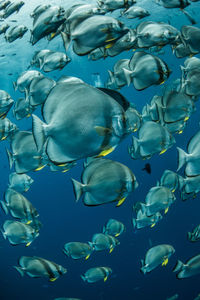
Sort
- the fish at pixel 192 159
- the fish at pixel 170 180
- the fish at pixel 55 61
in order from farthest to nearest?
the fish at pixel 170 180, the fish at pixel 55 61, the fish at pixel 192 159

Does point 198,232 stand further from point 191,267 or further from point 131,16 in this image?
point 131,16

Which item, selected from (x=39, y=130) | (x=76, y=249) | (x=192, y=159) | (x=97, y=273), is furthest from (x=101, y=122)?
(x=97, y=273)

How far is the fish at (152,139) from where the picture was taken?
3.61 metres

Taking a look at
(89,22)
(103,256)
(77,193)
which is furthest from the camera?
(103,256)

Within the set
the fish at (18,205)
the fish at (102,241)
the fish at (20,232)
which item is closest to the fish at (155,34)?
the fish at (18,205)

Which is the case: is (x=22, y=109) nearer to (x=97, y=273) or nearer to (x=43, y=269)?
(x=43, y=269)

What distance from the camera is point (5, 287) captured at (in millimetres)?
17359

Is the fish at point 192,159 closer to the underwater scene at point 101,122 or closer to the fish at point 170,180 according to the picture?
the underwater scene at point 101,122

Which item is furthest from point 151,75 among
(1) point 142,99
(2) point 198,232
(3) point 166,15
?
(1) point 142,99

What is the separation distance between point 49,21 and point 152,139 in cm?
199

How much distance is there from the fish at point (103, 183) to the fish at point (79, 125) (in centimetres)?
60

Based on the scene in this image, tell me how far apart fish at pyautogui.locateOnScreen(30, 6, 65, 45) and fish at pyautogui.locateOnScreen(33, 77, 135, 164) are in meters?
1.98

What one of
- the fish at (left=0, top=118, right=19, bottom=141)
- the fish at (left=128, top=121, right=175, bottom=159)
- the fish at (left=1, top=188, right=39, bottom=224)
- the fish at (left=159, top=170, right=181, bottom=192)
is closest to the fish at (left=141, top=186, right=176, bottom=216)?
the fish at (left=159, top=170, right=181, bottom=192)

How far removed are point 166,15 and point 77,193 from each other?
1881 cm
